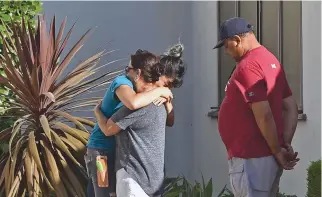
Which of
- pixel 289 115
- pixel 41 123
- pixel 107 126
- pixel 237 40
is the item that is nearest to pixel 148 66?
pixel 107 126

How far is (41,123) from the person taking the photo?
6.34 m

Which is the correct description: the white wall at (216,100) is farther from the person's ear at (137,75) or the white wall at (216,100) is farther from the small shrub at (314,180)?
the person's ear at (137,75)

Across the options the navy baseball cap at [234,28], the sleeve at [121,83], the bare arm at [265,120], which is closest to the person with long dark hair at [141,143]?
the sleeve at [121,83]

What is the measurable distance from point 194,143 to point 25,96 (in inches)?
107

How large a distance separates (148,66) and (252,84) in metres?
0.72

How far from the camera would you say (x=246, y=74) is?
4156mm

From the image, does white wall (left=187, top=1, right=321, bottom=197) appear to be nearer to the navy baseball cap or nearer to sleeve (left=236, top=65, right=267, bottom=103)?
the navy baseball cap

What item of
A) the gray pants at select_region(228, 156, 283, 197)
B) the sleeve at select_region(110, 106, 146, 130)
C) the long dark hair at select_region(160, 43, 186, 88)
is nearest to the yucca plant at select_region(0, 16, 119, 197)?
the sleeve at select_region(110, 106, 146, 130)

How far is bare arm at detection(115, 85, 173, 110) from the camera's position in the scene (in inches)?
171

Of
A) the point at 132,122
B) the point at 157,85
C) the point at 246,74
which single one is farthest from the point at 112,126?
the point at 246,74

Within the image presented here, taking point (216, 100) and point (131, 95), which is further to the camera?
point (216, 100)

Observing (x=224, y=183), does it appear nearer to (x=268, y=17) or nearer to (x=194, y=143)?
(x=194, y=143)

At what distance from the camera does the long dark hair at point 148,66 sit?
4.46 meters

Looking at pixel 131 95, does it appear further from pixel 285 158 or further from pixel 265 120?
pixel 285 158
